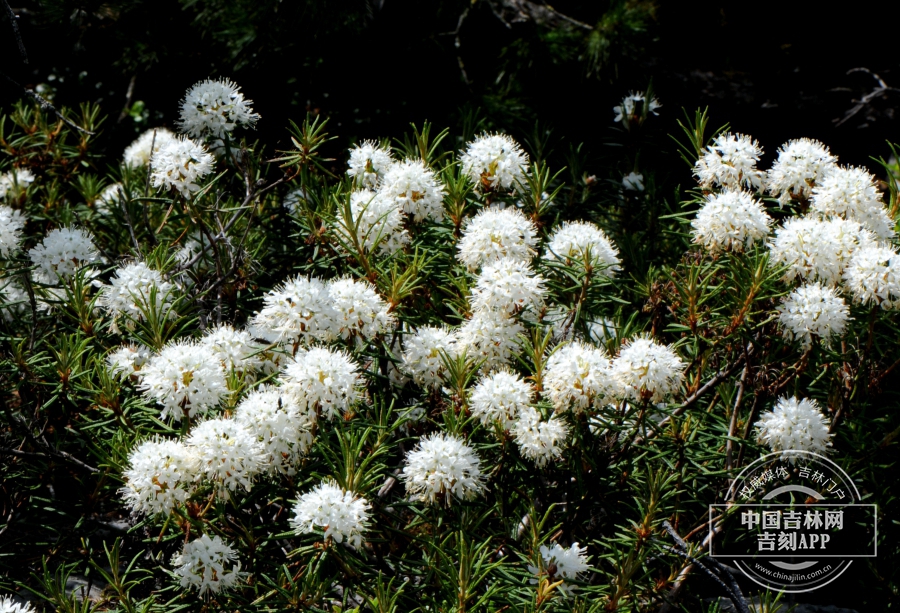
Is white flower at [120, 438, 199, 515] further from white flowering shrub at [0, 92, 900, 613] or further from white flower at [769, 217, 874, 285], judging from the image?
white flower at [769, 217, 874, 285]

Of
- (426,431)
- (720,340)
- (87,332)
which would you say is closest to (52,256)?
(87,332)

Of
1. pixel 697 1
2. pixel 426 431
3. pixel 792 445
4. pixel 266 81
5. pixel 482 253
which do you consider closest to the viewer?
pixel 792 445

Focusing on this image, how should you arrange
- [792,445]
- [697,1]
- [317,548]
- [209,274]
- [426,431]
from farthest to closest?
[697,1]
[209,274]
[426,431]
[792,445]
[317,548]

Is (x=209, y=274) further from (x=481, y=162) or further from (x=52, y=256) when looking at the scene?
(x=481, y=162)

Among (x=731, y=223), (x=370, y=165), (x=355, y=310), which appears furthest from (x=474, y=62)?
(x=355, y=310)

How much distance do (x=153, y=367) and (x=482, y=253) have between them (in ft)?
3.57

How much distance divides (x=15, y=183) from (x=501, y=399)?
2.57m

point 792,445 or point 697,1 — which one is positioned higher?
point 697,1

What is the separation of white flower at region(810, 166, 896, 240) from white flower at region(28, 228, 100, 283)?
259 cm

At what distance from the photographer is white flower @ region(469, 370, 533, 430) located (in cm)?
254

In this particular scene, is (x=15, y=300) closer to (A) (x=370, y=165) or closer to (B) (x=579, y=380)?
(A) (x=370, y=165)

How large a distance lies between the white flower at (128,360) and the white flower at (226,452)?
482 mm

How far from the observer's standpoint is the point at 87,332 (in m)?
2.95

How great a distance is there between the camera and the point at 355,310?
2627mm
